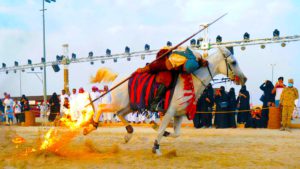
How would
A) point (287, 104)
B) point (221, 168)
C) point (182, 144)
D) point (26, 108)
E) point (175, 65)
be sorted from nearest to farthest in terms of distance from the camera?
point (221, 168)
point (175, 65)
point (182, 144)
point (287, 104)
point (26, 108)

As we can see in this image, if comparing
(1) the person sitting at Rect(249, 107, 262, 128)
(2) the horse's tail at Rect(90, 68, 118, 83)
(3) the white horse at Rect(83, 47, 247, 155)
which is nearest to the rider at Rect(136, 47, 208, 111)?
(3) the white horse at Rect(83, 47, 247, 155)

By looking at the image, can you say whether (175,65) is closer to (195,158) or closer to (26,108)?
(195,158)

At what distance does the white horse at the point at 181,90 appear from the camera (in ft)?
25.5

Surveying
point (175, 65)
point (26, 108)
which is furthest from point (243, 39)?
point (175, 65)

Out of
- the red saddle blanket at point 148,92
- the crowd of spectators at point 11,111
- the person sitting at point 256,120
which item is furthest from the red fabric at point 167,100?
the crowd of spectators at point 11,111

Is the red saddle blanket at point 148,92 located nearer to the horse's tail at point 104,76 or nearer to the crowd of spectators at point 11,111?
the horse's tail at point 104,76

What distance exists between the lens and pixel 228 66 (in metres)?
8.40

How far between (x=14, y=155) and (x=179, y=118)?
11.5ft

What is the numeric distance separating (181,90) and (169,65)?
545mm

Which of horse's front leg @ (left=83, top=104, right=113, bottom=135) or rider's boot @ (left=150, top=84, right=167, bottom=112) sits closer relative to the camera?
rider's boot @ (left=150, top=84, right=167, bottom=112)

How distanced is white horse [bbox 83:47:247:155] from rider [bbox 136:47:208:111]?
23 cm

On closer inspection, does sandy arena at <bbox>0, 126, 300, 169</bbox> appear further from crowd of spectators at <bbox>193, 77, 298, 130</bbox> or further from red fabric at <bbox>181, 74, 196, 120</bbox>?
crowd of spectators at <bbox>193, 77, 298, 130</bbox>

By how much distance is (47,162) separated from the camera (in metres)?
7.18

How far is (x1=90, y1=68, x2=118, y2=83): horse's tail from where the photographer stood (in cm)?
910
